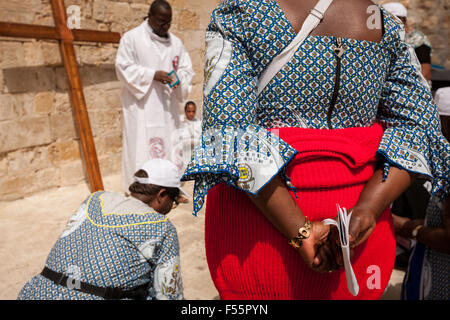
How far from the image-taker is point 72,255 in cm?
172

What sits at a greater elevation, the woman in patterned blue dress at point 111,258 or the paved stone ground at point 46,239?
the woman in patterned blue dress at point 111,258

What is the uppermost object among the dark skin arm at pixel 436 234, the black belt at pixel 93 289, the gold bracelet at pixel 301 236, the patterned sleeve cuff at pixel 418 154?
the patterned sleeve cuff at pixel 418 154

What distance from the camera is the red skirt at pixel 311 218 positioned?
1098mm

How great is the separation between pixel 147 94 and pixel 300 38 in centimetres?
350

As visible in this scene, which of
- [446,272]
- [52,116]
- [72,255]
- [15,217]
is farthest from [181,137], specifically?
[446,272]

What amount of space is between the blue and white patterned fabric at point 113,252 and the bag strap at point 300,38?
3.33 feet

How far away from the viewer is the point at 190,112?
5.38 m

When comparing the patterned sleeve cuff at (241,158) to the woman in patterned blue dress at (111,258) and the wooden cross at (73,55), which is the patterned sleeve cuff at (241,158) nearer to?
the woman in patterned blue dress at (111,258)

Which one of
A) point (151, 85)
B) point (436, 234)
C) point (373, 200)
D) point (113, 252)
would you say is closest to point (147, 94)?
point (151, 85)

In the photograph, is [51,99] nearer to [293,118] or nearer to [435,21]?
[293,118]

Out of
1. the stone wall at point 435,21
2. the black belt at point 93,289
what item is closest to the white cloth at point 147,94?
the black belt at point 93,289

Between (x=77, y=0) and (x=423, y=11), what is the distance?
20.4ft

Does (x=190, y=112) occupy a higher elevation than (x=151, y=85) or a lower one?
lower

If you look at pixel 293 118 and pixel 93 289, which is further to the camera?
pixel 93 289
